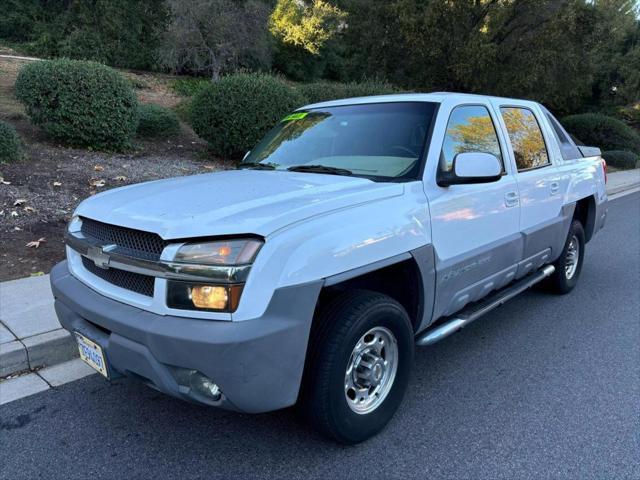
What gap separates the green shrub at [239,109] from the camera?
985 cm

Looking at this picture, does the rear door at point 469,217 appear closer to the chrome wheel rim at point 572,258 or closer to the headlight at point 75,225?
the chrome wheel rim at point 572,258

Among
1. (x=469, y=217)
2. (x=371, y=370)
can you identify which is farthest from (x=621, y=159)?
(x=371, y=370)

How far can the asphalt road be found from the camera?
104 inches

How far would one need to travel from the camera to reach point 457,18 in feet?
51.3

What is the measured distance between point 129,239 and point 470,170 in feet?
6.38

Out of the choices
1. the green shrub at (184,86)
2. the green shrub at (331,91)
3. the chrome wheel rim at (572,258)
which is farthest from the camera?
the green shrub at (184,86)

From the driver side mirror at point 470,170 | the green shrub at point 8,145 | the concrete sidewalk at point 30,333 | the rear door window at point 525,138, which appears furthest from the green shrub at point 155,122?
the driver side mirror at point 470,170

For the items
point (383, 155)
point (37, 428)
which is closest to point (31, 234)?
point (37, 428)

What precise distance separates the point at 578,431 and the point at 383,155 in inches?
79.0

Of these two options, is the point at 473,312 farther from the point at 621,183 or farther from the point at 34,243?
the point at 621,183

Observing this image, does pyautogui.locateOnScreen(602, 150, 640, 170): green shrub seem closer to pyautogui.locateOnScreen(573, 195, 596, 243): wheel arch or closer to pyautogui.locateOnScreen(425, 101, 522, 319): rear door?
pyautogui.locateOnScreen(573, 195, 596, 243): wheel arch

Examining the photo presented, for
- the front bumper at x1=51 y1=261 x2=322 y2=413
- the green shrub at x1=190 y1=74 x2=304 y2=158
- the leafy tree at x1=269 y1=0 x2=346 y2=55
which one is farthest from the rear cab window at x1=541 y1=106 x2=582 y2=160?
the leafy tree at x1=269 y1=0 x2=346 y2=55

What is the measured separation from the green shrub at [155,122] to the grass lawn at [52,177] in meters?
0.24

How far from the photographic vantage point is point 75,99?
28.8 ft
